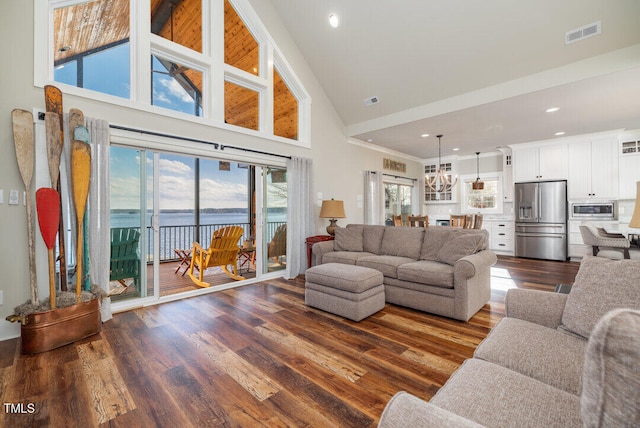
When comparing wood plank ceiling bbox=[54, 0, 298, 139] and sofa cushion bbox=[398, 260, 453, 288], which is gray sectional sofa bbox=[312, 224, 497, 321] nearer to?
sofa cushion bbox=[398, 260, 453, 288]

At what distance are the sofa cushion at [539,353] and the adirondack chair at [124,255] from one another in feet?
12.0

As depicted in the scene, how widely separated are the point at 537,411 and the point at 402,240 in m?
3.09

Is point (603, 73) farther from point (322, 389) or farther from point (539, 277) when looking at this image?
point (322, 389)

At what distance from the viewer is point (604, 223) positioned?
5738mm

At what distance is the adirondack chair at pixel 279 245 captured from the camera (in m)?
4.97

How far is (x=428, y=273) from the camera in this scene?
10.2 ft

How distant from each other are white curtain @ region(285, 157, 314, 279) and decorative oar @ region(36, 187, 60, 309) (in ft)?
9.69

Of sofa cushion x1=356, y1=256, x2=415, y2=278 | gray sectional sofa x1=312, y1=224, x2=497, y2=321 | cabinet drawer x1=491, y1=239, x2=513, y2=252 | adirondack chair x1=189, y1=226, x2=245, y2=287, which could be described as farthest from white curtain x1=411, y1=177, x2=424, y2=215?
adirondack chair x1=189, y1=226, x2=245, y2=287

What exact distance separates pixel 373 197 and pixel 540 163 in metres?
3.83

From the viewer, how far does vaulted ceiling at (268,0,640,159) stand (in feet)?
10.9

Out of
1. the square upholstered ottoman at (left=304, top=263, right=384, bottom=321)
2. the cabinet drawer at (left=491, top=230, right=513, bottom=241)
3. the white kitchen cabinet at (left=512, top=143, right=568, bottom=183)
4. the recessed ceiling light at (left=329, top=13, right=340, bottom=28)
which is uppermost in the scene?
the recessed ceiling light at (left=329, top=13, right=340, bottom=28)

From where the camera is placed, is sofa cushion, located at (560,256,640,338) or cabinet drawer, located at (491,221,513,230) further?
cabinet drawer, located at (491,221,513,230)

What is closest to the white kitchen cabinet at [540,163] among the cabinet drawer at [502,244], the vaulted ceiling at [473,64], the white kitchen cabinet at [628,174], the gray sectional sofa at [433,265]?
the vaulted ceiling at [473,64]

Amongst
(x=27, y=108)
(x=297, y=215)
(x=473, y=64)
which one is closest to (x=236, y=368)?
(x=297, y=215)
